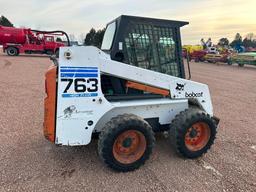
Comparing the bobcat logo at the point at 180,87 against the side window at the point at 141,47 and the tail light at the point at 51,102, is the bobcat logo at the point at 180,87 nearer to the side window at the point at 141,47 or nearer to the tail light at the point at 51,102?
the side window at the point at 141,47

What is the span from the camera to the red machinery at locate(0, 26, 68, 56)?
20.4m

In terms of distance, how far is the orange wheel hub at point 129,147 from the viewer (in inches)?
130

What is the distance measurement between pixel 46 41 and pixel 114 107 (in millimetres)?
20215

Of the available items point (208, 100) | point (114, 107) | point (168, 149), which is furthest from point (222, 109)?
point (114, 107)

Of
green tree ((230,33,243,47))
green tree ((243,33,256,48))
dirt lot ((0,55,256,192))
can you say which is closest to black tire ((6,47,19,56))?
dirt lot ((0,55,256,192))

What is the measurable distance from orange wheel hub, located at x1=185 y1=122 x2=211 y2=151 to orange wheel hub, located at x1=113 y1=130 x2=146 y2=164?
32.5 inches

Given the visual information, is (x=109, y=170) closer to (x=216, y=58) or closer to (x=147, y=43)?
(x=147, y=43)

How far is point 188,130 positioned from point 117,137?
3.89ft

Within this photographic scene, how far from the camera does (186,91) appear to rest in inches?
150

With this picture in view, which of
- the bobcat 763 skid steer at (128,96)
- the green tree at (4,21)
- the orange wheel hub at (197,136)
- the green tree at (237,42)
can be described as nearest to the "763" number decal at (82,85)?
the bobcat 763 skid steer at (128,96)

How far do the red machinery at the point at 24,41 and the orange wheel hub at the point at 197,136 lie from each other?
18561mm

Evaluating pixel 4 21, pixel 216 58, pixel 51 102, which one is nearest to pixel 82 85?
pixel 51 102

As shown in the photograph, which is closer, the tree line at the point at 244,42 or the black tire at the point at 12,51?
the black tire at the point at 12,51

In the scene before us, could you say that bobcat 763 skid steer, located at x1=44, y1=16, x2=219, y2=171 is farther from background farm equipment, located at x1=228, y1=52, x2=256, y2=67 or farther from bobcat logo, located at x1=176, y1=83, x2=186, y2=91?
background farm equipment, located at x1=228, y1=52, x2=256, y2=67
